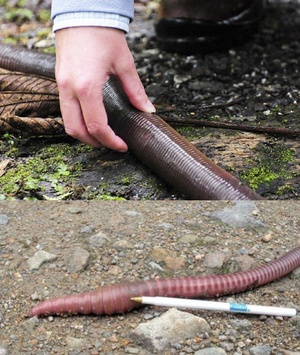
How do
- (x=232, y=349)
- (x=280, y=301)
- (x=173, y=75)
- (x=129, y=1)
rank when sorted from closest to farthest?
(x=232, y=349) < (x=280, y=301) < (x=129, y=1) < (x=173, y=75)

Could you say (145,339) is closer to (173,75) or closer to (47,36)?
(173,75)

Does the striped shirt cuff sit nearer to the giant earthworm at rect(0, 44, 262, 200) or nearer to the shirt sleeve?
the shirt sleeve

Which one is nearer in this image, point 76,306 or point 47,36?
point 76,306

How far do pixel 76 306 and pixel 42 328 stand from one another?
4.4 inches

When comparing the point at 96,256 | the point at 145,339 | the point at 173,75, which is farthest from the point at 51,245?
the point at 173,75

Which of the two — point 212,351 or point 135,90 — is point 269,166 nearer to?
point 135,90

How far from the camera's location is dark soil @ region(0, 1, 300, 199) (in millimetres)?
2723

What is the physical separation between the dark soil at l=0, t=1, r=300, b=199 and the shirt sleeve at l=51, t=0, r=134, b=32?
68 centimetres

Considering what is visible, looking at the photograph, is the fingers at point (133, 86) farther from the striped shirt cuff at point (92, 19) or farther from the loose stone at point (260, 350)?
the loose stone at point (260, 350)

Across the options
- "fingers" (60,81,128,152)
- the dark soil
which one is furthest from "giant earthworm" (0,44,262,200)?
"fingers" (60,81,128,152)

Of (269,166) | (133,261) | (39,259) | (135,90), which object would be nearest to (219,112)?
(269,166)

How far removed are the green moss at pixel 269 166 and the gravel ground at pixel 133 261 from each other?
320 millimetres

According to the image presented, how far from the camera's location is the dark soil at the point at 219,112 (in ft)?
8.93

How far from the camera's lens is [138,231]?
2189mm
